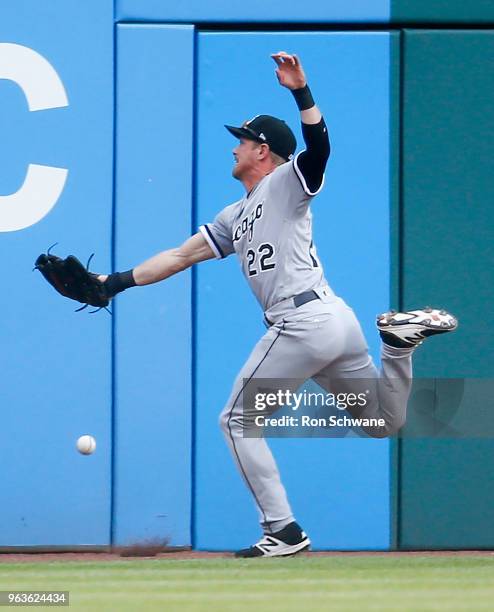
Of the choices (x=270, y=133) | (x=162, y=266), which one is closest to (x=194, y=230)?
(x=162, y=266)

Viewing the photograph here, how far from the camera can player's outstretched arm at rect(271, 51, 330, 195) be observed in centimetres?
578

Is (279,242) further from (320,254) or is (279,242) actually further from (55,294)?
(55,294)

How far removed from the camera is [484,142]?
722 cm

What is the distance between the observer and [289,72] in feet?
19.0

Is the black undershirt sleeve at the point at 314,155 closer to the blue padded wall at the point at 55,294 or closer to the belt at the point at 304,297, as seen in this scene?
the belt at the point at 304,297

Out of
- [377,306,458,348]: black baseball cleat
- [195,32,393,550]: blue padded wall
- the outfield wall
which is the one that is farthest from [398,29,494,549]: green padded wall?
[377,306,458,348]: black baseball cleat

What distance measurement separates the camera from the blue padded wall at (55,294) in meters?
7.03

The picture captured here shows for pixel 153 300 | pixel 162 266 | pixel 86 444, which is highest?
pixel 162 266

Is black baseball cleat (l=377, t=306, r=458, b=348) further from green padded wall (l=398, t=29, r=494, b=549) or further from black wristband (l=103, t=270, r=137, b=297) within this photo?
black wristband (l=103, t=270, r=137, b=297)

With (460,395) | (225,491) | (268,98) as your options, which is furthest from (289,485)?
(268,98)

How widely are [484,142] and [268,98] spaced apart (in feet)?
3.59

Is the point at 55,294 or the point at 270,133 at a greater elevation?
the point at 270,133

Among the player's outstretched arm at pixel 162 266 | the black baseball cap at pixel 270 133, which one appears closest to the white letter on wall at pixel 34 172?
the player's outstretched arm at pixel 162 266

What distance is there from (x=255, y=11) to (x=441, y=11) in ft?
3.01
